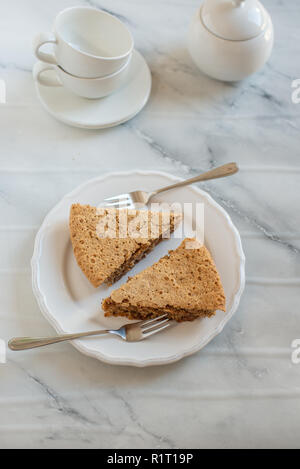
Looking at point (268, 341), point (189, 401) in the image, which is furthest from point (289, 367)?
point (189, 401)

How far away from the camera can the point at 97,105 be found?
4.56 ft

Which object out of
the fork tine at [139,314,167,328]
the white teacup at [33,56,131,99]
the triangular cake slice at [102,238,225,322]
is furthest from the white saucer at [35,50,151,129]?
the fork tine at [139,314,167,328]

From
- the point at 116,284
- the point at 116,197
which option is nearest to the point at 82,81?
the point at 116,197

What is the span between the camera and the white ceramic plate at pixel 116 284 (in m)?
1.06

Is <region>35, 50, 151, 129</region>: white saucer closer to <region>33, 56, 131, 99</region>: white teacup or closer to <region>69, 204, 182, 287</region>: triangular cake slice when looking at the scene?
<region>33, 56, 131, 99</region>: white teacup

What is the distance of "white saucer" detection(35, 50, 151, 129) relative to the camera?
53.6 inches

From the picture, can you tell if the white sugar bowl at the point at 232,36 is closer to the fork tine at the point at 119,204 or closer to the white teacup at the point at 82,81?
the white teacup at the point at 82,81

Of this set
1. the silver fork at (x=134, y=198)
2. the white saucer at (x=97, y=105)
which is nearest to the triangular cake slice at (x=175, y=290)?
the silver fork at (x=134, y=198)

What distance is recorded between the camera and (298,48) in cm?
160

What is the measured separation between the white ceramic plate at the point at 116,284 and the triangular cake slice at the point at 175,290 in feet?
0.10

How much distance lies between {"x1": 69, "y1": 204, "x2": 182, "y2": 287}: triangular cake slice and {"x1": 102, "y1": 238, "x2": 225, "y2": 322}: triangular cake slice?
0.06 m

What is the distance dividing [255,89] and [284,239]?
535mm
